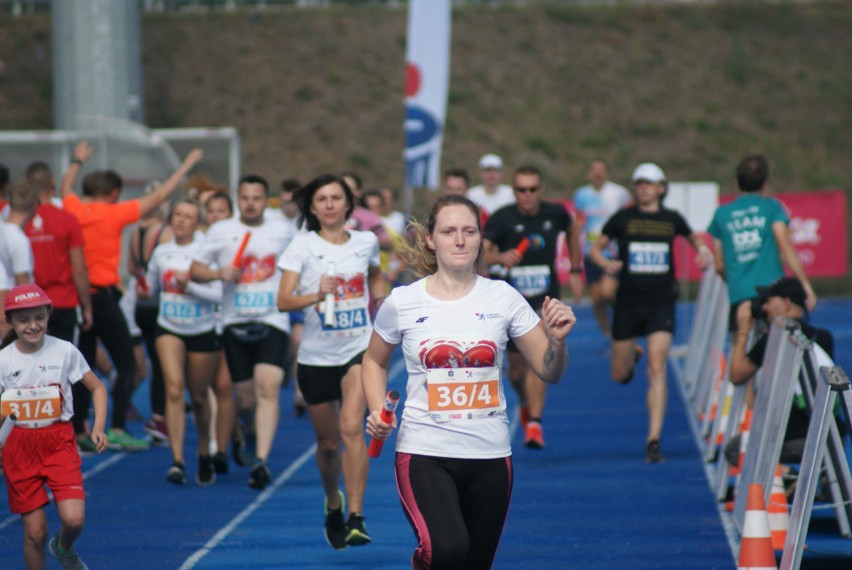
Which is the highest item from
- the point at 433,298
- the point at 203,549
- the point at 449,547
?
the point at 433,298

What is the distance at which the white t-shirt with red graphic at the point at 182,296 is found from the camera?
10.6m

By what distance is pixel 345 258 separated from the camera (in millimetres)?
8398

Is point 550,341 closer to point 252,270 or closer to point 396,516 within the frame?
point 396,516

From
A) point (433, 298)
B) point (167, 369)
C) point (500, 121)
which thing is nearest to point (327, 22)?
point (500, 121)

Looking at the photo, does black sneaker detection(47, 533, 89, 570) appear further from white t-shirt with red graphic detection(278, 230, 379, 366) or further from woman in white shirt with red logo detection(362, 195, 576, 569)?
woman in white shirt with red logo detection(362, 195, 576, 569)

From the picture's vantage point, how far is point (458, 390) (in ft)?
17.9

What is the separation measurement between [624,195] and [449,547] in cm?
1505

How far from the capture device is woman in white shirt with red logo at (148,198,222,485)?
416 inches

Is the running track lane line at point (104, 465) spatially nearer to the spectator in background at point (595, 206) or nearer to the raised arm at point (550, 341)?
the raised arm at point (550, 341)

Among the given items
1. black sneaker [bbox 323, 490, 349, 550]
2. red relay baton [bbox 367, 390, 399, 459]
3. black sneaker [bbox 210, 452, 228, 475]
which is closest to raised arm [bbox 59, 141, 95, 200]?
black sneaker [bbox 210, 452, 228, 475]

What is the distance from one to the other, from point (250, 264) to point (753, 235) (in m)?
3.50

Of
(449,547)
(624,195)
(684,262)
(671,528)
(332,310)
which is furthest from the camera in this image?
(684,262)

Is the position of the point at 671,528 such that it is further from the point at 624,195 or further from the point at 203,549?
the point at 624,195

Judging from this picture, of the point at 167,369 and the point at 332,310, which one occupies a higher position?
the point at 332,310
